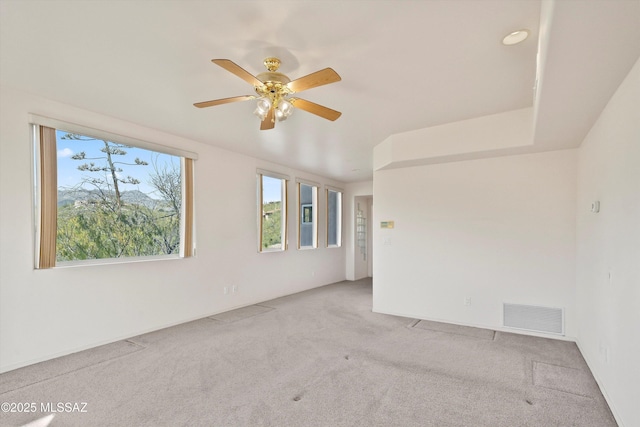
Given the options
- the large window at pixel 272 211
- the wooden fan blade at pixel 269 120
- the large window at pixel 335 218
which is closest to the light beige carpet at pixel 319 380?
the large window at pixel 272 211

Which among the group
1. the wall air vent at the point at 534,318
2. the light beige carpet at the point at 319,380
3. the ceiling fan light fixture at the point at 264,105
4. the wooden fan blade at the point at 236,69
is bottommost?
the light beige carpet at the point at 319,380

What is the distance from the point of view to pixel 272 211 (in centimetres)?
613

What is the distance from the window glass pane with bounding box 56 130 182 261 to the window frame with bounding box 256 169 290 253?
1471 mm

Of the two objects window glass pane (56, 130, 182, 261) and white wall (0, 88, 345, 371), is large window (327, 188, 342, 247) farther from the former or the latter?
window glass pane (56, 130, 182, 261)

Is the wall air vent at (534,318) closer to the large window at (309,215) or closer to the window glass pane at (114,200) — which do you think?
the large window at (309,215)

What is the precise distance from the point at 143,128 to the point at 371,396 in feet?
12.8

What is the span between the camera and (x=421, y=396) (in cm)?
246

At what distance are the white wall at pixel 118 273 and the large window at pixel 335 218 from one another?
1994 mm

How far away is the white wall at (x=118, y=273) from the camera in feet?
9.63

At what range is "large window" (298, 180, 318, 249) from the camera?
7.07 meters

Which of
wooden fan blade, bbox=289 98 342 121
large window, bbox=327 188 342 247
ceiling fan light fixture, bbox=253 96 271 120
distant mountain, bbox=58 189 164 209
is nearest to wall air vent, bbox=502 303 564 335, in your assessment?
wooden fan blade, bbox=289 98 342 121

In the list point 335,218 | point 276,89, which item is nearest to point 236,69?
point 276,89

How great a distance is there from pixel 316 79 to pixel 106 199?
2.97m

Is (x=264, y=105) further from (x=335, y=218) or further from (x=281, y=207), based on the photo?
(x=335, y=218)
